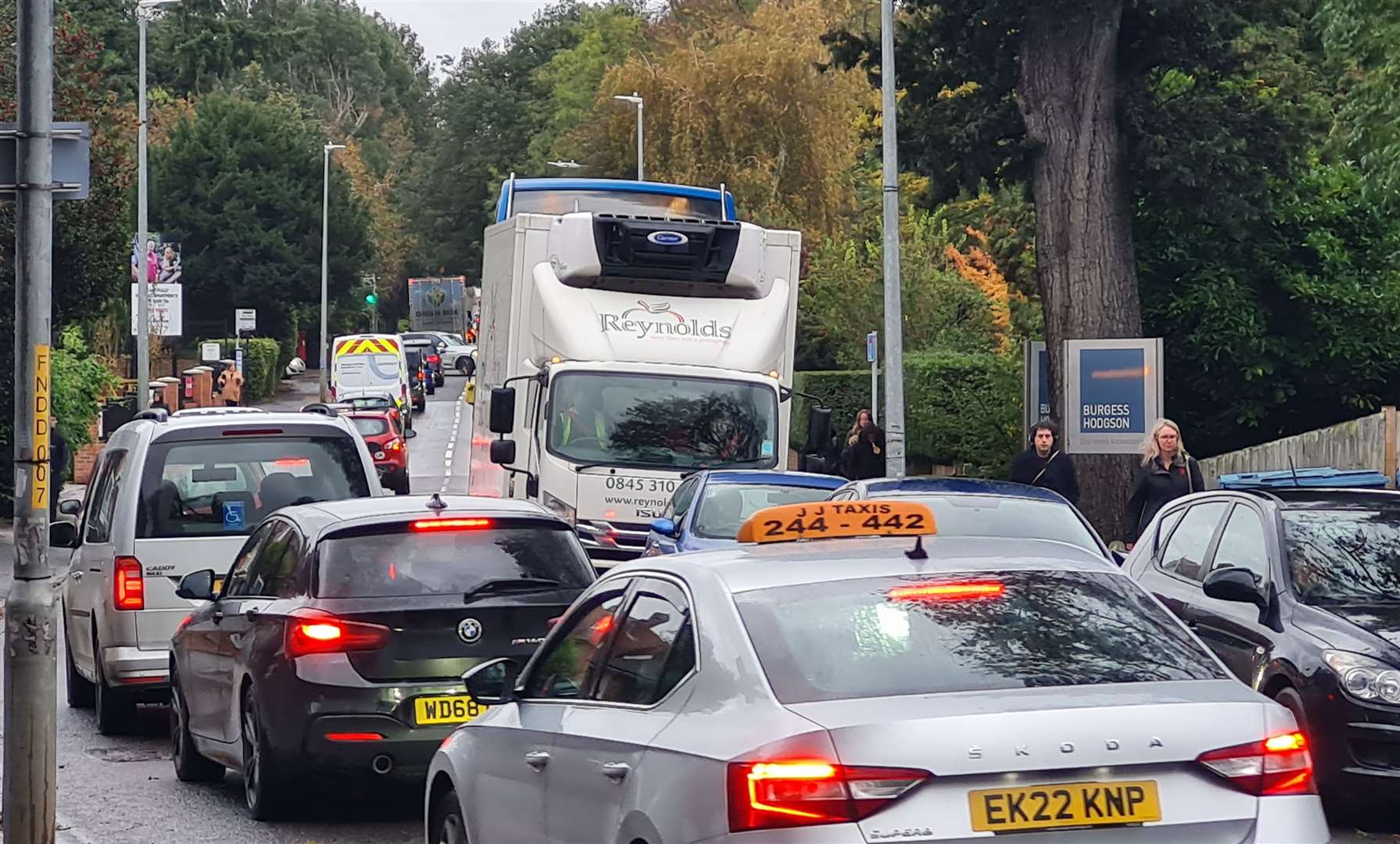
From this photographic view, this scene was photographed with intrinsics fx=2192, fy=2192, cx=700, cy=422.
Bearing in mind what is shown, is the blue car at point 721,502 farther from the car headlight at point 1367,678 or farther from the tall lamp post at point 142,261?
the tall lamp post at point 142,261

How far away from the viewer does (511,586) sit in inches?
390

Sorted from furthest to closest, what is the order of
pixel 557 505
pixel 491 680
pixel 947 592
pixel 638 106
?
pixel 638 106
pixel 557 505
pixel 491 680
pixel 947 592

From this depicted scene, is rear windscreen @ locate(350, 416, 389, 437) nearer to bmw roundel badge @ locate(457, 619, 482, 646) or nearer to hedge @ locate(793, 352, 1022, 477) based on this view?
hedge @ locate(793, 352, 1022, 477)

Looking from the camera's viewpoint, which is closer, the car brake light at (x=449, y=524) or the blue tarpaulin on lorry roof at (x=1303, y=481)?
the car brake light at (x=449, y=524)

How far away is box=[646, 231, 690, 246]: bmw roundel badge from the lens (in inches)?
797

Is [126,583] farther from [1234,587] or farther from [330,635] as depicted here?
[1234,587]

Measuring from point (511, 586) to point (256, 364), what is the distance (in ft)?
222

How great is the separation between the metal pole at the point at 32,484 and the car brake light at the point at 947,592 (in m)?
4.09

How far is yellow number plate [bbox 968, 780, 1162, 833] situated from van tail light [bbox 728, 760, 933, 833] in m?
0.16

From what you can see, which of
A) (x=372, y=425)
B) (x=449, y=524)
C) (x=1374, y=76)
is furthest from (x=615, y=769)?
(x=372, y=425)

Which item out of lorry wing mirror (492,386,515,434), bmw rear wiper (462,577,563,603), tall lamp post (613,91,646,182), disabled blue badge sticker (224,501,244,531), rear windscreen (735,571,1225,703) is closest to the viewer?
rear windscreen (735,571,1225,703)

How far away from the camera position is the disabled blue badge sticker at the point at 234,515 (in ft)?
43.3

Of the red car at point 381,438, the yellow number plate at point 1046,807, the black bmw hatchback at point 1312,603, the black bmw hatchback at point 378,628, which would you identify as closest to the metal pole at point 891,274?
the red car at point 381,438

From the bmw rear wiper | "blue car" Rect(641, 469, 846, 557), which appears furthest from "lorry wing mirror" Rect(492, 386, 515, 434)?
the bmw rear wiper
